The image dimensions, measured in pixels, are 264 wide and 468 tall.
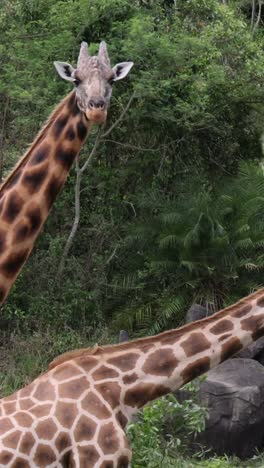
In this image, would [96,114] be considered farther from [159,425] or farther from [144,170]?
[144,170]

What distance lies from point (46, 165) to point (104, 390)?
8.30 feet

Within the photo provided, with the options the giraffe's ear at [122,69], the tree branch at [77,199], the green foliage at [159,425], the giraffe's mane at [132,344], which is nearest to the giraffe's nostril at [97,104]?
the giraffe's ear at [122,69]

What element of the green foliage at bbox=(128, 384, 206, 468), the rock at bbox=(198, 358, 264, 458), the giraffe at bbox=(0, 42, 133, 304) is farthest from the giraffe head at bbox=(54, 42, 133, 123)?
the rock at bbox=(198, 358, 264, 458)

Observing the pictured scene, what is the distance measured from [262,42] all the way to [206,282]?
207 inches

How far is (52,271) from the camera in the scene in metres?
15.7

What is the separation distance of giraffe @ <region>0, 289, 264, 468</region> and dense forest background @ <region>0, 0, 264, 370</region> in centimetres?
671

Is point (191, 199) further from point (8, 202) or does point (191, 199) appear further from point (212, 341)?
point (212, 341)

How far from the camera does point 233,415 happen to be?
35.4ft

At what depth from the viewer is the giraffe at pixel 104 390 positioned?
7012 mm

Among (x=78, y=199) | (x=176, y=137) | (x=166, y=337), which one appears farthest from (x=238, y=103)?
(x=166, y=337)

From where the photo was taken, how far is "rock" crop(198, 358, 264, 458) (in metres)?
10.7

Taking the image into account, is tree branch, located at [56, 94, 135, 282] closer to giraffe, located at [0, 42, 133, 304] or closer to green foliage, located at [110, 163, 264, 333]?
green foliage, located at [110, 163, 264, 333]

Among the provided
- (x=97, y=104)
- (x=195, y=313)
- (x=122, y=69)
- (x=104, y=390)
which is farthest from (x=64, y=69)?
(x=195, y=313)

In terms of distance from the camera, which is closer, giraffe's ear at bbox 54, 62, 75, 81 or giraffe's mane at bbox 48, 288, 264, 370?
giraffe's mane at bbox 48, 288, 264, 370
